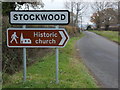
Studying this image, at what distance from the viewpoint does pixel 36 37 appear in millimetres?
5344

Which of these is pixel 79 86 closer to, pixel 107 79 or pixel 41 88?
pixel 41 88

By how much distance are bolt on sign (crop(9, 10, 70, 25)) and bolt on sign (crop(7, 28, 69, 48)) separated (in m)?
0.21

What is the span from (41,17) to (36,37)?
550 millimetres

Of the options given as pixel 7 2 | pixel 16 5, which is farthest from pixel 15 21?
pixel 16 5

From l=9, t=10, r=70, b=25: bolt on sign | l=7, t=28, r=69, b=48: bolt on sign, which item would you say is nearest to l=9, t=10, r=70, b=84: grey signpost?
l=9, t=10, r=70, b=25: bolt on sign

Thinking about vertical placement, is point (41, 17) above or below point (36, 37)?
above

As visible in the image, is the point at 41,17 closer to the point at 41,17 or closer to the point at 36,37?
the point at 41,17

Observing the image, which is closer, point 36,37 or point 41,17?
point 41,17

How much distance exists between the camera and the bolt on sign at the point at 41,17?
518cm

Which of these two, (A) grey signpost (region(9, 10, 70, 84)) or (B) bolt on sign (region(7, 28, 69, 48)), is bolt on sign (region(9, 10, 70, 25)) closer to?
(A) grey signpost (region(9, 10, 70, 84))

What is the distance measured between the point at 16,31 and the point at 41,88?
64.3 inches

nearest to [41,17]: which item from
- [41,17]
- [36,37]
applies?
[41,17]

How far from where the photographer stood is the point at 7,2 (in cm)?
986

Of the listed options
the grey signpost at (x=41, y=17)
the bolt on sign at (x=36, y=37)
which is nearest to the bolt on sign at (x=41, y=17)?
the grey signpost at (x=41, y=17)
